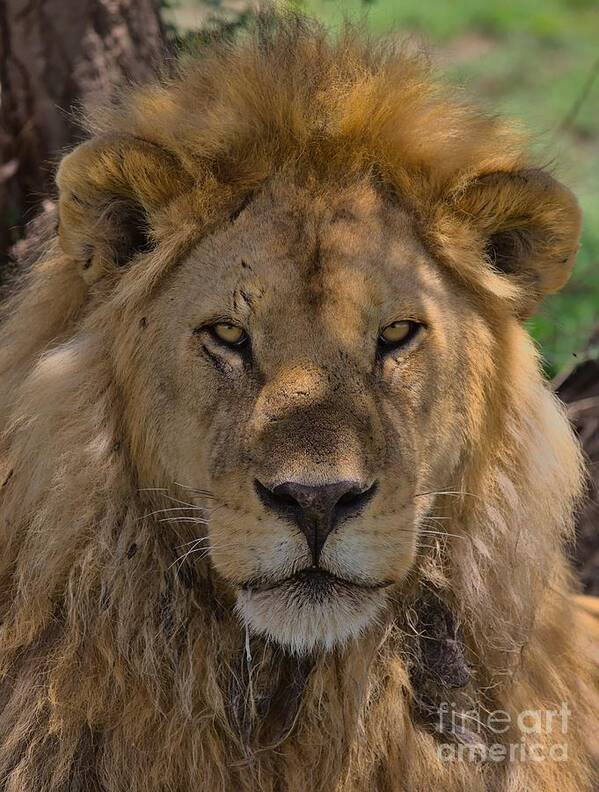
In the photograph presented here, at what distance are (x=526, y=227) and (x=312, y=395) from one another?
0.89 m

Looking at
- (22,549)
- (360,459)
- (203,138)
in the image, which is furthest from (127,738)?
(203,138)

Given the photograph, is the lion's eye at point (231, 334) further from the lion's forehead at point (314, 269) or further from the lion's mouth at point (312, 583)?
the lion's mouth at point (312, 583)

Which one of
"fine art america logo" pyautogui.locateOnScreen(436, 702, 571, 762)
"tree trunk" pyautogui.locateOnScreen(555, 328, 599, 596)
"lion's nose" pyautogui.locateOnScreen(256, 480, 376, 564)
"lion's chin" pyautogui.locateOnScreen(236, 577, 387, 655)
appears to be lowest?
"tree trunk" pyautogui.locateOnScreen(555, 328, 599, 596)

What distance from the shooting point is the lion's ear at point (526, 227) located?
3.22 meters

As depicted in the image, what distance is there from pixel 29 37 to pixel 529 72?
22.3 feet

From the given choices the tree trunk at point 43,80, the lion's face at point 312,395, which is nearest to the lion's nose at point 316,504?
the lion's face at point 312,395

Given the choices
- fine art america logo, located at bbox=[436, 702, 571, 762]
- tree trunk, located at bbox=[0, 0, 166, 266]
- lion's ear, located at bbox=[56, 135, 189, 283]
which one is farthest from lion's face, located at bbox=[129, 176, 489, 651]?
tree trunk, located at bbox=[0, 0, 166, 266]

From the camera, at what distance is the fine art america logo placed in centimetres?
331

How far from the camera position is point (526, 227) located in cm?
332

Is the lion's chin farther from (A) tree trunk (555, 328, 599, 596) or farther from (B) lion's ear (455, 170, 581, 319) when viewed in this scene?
(A) tree trunk (555, 328, 599, 596)

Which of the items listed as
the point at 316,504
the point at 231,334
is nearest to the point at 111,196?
the point at 231,334

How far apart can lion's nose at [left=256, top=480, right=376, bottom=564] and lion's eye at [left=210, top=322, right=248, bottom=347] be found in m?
0.45

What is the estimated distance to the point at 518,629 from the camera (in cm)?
338

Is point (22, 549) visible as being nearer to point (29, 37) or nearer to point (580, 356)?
point (29, 37)
